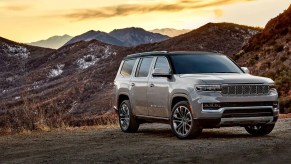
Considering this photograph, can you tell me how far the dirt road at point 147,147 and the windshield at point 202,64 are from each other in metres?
1.45

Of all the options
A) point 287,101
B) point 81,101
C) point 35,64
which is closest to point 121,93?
point 287,101

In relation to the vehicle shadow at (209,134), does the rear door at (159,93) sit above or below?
above

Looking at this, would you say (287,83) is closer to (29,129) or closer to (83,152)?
(29,129)

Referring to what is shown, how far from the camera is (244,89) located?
12.7 metres

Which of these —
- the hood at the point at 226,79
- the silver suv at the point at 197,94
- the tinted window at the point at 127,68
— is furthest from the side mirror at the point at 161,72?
the tinted window at the point at 127,68

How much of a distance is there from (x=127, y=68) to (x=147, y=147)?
4211 mm

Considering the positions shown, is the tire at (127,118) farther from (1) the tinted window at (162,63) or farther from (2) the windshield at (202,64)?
(2) the windshield at (202,64)

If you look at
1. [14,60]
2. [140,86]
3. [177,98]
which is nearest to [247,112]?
[177,98]

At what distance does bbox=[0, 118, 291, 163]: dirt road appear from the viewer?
1003cm

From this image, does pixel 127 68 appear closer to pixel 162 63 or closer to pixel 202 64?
pixel 162 63

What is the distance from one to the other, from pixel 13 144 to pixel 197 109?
4359 mm

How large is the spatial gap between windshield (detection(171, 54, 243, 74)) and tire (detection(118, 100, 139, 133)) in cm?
212

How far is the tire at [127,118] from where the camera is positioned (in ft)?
50.3

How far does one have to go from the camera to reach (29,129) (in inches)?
733
